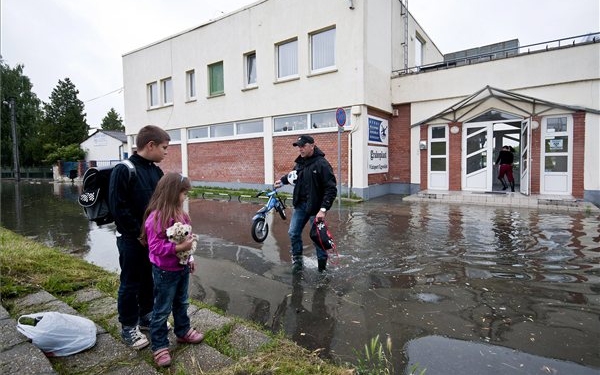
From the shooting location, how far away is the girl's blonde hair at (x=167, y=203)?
2.66 metres

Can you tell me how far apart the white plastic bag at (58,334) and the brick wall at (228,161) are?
42.5 ft

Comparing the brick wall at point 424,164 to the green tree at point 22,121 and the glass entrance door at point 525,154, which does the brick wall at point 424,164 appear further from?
the green tree at point 22,121

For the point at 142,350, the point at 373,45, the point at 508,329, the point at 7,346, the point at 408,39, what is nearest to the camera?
the point at 7,346

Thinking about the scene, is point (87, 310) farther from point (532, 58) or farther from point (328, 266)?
point (532, 58)

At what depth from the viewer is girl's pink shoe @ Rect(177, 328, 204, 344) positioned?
9.54 ft

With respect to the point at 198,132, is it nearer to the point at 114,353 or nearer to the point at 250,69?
the point at 250,69

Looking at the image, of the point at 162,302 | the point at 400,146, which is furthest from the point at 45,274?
the point at 400,146

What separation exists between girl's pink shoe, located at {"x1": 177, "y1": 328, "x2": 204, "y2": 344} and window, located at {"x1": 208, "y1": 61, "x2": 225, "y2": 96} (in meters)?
15.4

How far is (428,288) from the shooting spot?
4.38m

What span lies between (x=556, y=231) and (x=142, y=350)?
25.8 feet

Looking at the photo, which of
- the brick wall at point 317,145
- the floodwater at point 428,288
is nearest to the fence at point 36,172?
the brick wall at point 317,145

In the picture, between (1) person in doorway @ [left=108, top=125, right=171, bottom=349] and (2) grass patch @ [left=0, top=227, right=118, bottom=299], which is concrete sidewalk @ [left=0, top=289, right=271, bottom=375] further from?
(2) grass patch @ [left=0, top=227, right=118, bottom=299]

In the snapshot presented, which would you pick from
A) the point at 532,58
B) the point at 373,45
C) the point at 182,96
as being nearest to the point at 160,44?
the point at 182,96

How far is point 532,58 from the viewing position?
11625 millimetres
